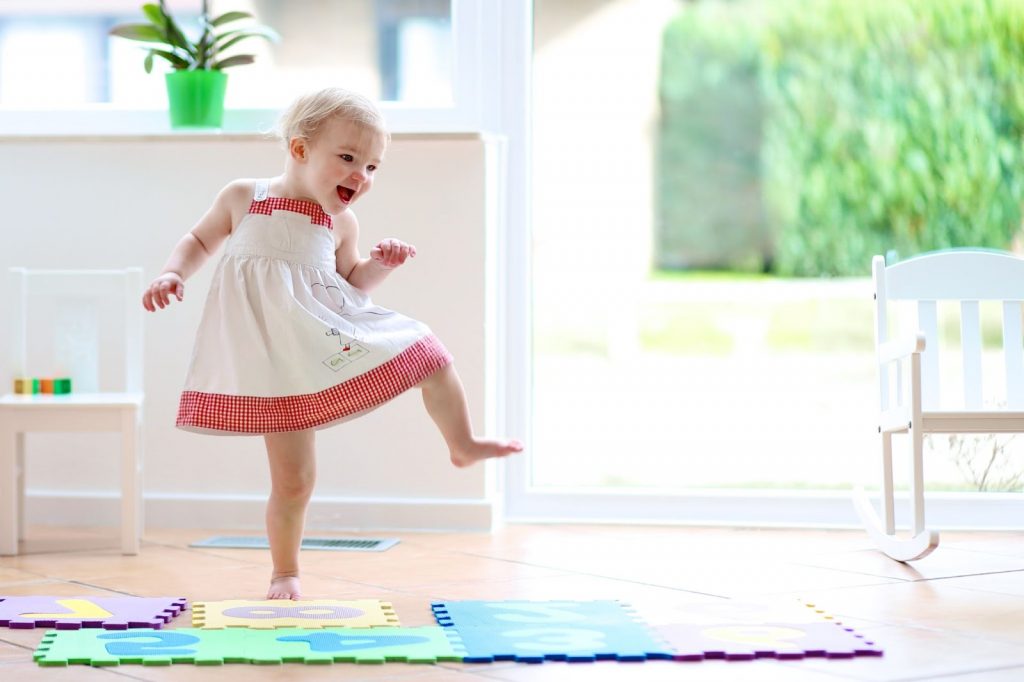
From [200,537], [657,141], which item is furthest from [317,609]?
[657,141]

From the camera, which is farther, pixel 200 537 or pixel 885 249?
pixel 885 249

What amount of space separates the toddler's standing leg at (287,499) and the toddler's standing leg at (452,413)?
0.72ft

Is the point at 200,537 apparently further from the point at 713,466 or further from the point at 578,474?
the point at 713,466

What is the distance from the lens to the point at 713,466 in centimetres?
323

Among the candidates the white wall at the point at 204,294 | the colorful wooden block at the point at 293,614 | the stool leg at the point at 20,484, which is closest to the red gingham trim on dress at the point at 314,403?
the colorful wooden block at the point at 293,614

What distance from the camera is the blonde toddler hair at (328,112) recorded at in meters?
2.12

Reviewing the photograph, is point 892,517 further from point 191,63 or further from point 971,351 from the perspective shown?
point 191,63

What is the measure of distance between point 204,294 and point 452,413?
117cm

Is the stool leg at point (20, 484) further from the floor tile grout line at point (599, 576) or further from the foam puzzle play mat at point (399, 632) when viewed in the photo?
the floor tile grout line at point (599, 576)

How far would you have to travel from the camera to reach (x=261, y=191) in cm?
222

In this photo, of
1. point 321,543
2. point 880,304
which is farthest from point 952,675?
point 321,543

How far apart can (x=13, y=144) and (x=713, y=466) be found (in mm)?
1772

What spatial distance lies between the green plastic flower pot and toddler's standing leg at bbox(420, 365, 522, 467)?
1.26 m

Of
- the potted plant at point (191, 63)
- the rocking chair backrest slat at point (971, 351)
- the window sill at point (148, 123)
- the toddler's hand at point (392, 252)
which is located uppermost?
the potted plant at point (191, 63)
